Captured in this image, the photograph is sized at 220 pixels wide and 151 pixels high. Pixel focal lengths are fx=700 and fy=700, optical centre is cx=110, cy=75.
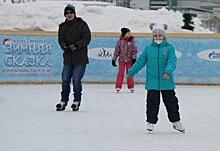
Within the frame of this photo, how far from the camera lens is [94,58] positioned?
15.6 m

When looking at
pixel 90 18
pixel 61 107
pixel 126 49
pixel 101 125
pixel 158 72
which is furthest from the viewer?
pixel 90 18

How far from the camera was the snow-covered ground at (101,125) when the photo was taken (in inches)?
259

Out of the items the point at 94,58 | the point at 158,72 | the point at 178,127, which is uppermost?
the point at 158,72

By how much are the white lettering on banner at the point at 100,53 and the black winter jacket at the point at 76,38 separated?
20.0 ft

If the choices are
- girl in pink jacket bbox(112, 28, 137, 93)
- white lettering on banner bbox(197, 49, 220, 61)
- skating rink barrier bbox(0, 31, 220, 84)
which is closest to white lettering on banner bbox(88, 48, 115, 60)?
skating rink barrier bbox(0, 31, 220, 84)

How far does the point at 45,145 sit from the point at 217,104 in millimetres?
5131

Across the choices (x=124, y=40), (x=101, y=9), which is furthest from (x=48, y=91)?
(x=101, y=9)

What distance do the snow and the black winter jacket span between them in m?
10.00

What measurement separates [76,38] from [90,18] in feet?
41.1

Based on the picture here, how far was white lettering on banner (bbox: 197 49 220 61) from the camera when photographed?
15.8 meters

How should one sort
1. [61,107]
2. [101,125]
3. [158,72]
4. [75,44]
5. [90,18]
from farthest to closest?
1. [90,18]
2. [61,107]
3. [75,44]
4. [101,125]
5. [158,72]

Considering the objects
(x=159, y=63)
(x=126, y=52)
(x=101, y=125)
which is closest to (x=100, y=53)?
(x=126, y=52)

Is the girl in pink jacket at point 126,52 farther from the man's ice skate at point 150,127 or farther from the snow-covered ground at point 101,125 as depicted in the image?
the man's ice skate at point 150,127

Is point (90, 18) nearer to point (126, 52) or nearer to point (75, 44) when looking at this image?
point (126, 52)
